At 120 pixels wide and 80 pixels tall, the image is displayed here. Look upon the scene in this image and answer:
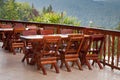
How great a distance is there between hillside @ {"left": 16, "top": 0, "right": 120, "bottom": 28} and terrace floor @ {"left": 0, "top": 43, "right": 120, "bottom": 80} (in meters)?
19.0

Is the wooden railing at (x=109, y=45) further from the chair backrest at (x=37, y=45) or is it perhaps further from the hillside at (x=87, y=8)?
the hillside at (x=87, y=8)

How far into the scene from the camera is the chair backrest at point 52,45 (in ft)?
20.9

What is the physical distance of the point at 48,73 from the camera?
6.49m

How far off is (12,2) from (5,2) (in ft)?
1.64

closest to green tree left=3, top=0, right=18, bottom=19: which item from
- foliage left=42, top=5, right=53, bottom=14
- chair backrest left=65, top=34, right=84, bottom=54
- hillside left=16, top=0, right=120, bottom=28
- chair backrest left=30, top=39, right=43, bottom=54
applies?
foliage left=42, top=5, right=53, bottom=14

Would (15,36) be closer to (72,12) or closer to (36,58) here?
(36,58)

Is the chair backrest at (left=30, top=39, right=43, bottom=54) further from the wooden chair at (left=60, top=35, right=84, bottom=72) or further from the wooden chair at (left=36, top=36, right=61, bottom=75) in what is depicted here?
the wooden chair at (left=60, top=35, right=84, bottom=72)

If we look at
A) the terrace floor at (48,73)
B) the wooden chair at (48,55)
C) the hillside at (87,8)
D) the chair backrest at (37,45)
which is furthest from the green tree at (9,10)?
the wooden chair at (48,55)

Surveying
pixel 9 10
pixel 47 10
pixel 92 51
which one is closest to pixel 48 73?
pixel 92 51

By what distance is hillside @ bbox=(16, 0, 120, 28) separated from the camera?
87.1 feet

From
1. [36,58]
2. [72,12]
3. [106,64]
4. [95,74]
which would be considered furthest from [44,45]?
[72,12]

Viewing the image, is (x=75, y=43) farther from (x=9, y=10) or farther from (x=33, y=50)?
(x=9, y=10)

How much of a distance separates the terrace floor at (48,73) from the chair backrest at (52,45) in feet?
1.38

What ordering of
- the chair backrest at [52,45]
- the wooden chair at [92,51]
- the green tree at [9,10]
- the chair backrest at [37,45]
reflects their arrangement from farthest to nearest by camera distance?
the green tree at [9,10] < the wooden chair at [92,51] < the chair backrest at [37,45] < the chair backrest at [52,45]
